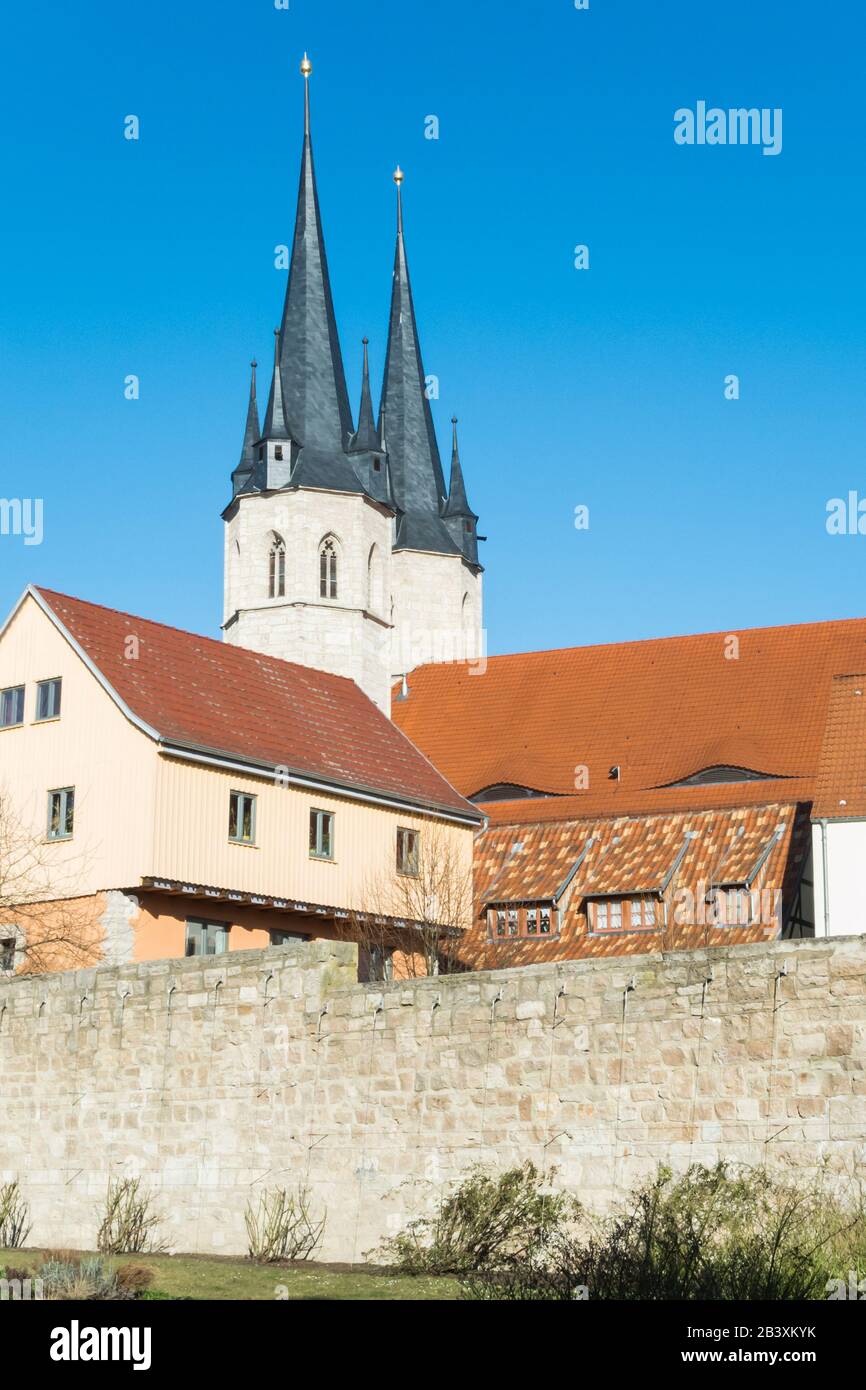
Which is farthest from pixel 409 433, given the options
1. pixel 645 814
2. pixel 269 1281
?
pixel 269 1281

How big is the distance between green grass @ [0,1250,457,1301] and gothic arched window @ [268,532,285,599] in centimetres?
3357

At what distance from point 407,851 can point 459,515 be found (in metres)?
32.1

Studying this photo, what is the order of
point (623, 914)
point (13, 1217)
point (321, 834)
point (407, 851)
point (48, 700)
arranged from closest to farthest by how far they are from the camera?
point (13, 1217)
point (48, 700)
point (321, 834)
point (407, 851)
point (623, 914)

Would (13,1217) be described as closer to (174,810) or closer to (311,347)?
(174,810)

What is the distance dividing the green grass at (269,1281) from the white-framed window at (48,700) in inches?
545

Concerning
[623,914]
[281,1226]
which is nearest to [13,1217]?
[281,1226]

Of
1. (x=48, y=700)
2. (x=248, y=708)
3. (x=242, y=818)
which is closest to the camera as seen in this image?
(x=242, y=818)

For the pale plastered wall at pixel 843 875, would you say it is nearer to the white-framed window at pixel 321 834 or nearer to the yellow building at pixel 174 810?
the yellow building at pixel 174 810

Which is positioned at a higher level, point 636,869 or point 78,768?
point 78,768

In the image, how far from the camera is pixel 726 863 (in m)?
39.6

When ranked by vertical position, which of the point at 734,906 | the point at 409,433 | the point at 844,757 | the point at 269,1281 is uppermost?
the point at 409,433

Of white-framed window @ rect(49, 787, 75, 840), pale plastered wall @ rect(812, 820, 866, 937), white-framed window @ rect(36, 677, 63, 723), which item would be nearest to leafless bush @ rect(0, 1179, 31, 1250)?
white-framed window @ rect(49, 787, 75, 840)

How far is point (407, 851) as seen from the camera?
119 ft

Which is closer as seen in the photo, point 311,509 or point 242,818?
Result: point 242,818
